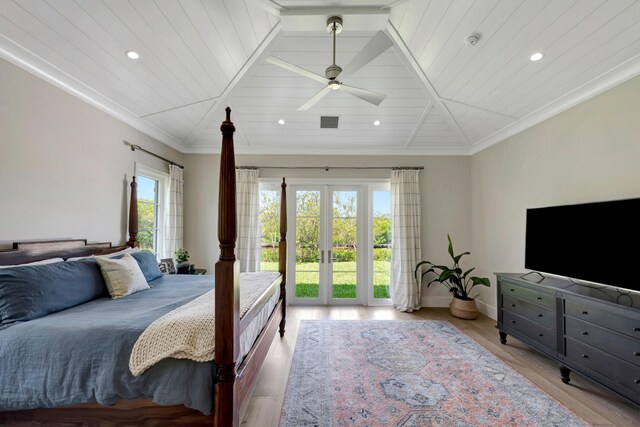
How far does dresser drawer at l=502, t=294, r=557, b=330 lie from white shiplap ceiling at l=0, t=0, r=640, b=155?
2196 mm

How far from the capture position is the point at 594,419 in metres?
2.04

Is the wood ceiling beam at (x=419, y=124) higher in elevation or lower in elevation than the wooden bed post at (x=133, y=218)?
higher

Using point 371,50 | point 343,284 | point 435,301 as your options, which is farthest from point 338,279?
point 371,50

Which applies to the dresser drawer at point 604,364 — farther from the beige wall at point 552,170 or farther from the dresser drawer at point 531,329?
the beige wall at point 552,170

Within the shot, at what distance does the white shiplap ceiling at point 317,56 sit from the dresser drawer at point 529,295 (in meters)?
2.05

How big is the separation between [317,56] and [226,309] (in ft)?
8.93

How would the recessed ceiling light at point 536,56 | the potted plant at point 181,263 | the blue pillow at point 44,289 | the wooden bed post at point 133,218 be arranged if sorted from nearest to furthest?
the blue pillow at point 44,289 → the recessed ceiling light at point 536,56 → the wooden bed post at point 133,218 → the potted plant at point 181,263

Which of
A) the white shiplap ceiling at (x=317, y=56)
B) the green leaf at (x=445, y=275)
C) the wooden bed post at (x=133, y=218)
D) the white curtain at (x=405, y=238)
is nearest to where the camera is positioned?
the white shiplap ceiling at (x=317, y=56)

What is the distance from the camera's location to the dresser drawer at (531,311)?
2676 millimetres

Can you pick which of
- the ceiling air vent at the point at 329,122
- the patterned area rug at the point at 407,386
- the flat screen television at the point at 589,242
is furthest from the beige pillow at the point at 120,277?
the flat screen television at the point at 589,242

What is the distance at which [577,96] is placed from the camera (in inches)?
111

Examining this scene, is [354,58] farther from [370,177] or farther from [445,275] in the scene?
[445,275]

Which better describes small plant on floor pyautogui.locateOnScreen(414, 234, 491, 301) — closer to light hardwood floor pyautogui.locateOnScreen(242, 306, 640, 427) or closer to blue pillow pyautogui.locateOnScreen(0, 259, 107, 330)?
light hardwood floor pyautogui.locateOnScreen(242, 306, 640, 427)

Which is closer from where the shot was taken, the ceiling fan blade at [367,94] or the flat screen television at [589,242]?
the flat screen television at [589,242]
